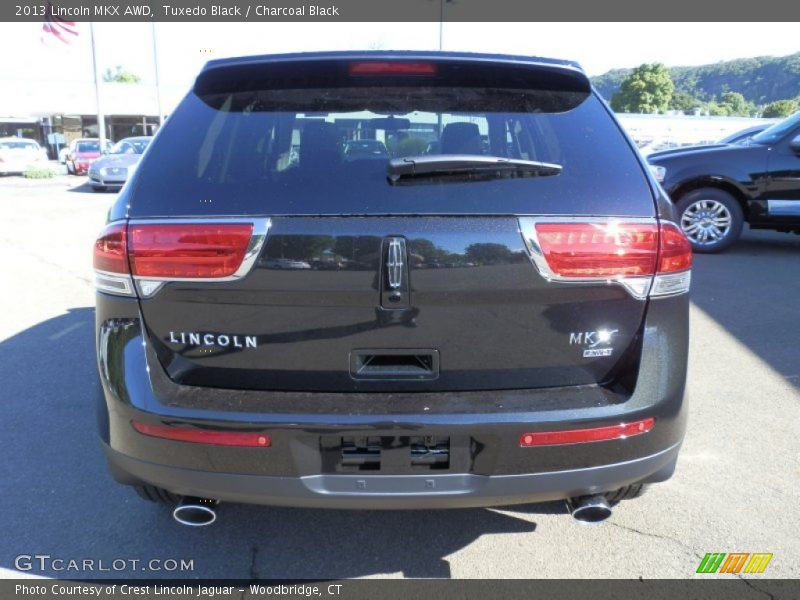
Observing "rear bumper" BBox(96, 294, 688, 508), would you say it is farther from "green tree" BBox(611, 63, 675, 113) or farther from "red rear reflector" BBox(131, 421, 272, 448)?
"green tree" BBox(611, 63, 675, 113)

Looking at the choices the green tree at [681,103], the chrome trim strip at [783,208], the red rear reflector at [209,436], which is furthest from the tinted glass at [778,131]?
the green tree at [681,103]

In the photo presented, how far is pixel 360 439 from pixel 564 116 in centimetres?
132

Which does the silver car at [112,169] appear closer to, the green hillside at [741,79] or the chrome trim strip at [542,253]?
the chrome trim strip at [542,253]

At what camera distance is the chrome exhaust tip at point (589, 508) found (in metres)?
2.17

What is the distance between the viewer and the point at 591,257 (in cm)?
197

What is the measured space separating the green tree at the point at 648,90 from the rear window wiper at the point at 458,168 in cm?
10637

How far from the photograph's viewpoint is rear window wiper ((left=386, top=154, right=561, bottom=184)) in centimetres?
196

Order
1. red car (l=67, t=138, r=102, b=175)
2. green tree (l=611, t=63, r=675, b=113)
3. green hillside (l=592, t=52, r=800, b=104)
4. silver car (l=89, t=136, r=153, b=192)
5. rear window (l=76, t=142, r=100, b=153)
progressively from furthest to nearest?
green hillside (l=592, t=52, r=800, b=104), green tree (l=611, t=63, r=675, b=113), rear window (l=76, t=142, r=100, b=153), red car (l=67, t=138, r=102, b=175), silver car (l=89, t=136, r=153, b=192)

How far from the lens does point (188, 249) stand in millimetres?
1940

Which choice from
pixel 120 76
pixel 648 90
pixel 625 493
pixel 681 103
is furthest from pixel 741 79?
pixel 625 493

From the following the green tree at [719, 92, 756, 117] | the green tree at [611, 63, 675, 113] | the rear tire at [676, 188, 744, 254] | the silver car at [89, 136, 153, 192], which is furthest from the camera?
the green tree at [719, 92, 756, 117]

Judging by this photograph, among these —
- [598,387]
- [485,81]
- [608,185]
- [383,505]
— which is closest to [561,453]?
[598,387]

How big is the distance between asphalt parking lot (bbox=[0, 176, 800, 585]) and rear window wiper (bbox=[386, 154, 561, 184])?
1.51 metres

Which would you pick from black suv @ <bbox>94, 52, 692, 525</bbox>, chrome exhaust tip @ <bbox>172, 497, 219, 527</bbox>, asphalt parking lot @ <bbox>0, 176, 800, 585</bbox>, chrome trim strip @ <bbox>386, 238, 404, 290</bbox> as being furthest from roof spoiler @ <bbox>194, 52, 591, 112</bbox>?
asphalt parking lot @ <bbox>0, 176, 800, 585</bbox>
